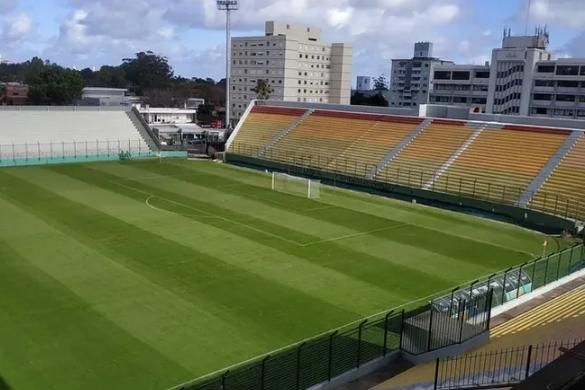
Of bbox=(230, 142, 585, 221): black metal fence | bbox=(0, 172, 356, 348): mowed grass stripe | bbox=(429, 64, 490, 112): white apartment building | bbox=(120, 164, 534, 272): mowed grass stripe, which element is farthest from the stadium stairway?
bbox=(429, 64, 490, 112): white apartment building

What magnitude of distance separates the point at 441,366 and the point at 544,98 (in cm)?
8890

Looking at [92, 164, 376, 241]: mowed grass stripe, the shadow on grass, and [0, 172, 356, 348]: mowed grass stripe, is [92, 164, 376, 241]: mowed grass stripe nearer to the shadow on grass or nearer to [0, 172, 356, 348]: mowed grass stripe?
[0, 172, 356, 348]: mowed grass stripe

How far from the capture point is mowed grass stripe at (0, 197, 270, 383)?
15.3m

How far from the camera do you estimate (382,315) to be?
57.9 feet

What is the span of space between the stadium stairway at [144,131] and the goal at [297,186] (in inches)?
717

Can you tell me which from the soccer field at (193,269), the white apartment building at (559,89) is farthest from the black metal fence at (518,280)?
the white apartment building at (559,89)

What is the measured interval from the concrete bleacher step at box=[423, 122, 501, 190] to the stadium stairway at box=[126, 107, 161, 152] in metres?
28.1

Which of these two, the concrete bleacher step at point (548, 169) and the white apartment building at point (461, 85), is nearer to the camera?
the concrete bleacher step at point (548, 169)

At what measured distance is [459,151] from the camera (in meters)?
41.9

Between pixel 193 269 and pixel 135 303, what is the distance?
372cm

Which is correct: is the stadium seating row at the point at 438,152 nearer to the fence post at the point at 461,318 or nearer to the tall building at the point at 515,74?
the fence post at the point at 461,318

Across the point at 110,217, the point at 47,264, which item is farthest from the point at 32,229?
the point at 47,264

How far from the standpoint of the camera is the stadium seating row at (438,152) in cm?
3600

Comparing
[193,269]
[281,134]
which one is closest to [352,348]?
[193,269]
